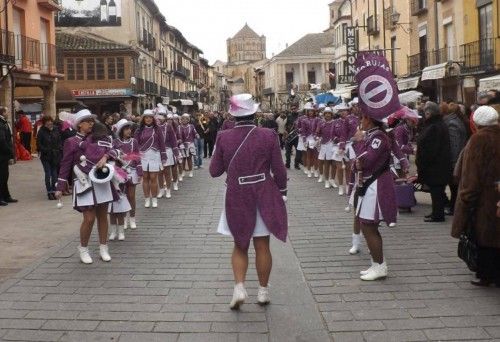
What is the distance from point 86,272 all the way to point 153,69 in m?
51.3

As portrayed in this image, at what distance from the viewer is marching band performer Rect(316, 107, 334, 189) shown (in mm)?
15289

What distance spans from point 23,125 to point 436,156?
18.5m

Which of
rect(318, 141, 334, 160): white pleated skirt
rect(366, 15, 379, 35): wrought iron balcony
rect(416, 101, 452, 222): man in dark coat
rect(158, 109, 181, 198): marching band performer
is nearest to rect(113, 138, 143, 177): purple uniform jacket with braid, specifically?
rect(158, 109, 181, 198): marching band performer

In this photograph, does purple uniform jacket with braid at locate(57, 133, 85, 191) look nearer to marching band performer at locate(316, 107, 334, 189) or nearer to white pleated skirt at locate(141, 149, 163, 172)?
white pleated skirt at locate(141, 149, 163, 172)

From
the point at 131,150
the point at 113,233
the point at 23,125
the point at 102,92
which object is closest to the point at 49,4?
the point at 23,125

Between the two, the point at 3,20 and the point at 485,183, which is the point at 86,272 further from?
the point at 3,20

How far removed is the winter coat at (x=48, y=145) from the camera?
46.9 feet

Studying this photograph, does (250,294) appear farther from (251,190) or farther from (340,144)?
(340,144)

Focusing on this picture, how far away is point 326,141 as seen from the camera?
15.5 m

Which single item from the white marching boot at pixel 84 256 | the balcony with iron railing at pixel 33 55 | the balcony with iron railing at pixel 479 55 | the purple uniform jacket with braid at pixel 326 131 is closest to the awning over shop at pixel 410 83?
the balcony with iron railing at pixel 479 55

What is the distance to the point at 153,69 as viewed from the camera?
57.4 metres

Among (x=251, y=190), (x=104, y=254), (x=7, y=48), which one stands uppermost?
(x=7, y=48)

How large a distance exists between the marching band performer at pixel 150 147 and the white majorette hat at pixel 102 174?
4425mm

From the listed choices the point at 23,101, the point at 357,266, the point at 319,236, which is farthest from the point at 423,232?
the point at 23,101
